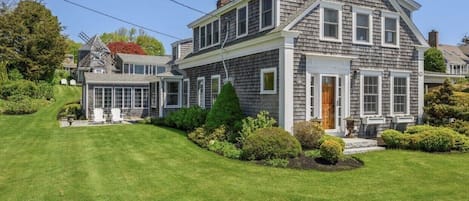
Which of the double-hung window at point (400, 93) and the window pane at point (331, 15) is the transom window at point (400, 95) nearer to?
the double-hung window at point (400, 93)

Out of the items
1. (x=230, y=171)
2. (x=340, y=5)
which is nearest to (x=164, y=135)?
(x=230, y=171)

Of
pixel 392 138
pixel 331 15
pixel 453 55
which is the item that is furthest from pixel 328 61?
pixel 453 55

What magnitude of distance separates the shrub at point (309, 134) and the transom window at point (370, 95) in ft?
11.5

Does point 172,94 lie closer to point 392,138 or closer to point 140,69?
point 392,138

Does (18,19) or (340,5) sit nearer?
(340,5)

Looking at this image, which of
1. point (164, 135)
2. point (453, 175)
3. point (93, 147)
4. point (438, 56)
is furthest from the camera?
point (438, 56)

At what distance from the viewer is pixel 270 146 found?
34.1 ft

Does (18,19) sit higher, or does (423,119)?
(18,19)

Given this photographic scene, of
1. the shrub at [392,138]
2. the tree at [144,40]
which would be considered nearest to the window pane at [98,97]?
the shrub at [392,138]

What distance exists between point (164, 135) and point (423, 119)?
11.6 m

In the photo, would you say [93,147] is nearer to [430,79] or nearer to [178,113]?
[178,113]

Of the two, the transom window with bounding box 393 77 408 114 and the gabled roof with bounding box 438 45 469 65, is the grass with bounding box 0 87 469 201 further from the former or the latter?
the gabled roof with bounding box 438 45 469 65

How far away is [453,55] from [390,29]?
46.9 m

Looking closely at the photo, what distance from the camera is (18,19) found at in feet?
131
